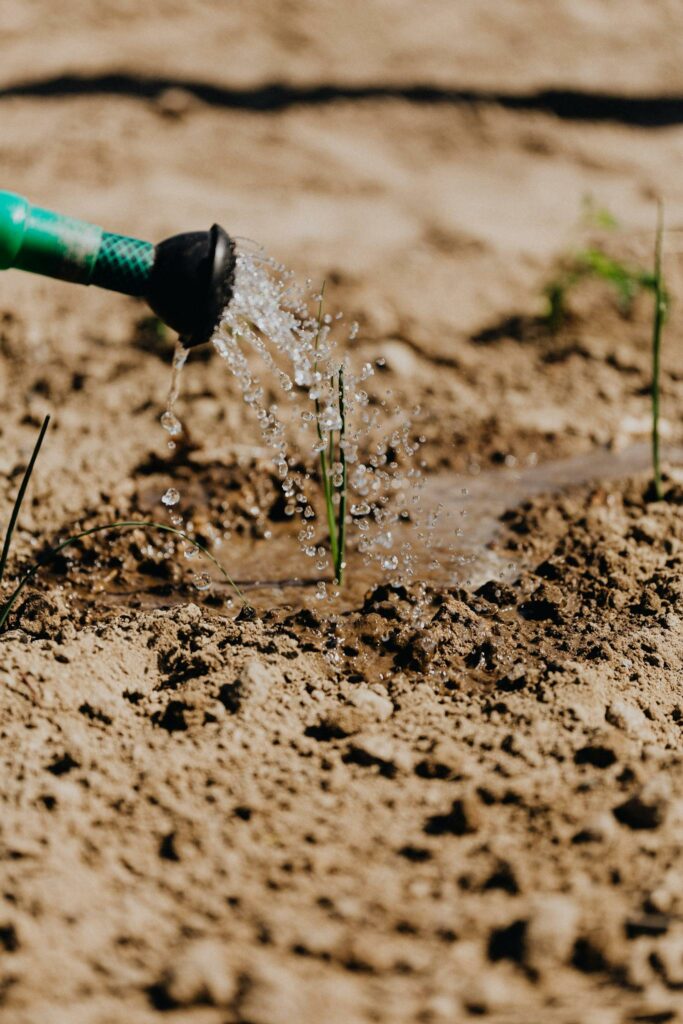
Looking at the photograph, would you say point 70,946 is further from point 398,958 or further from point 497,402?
point 497,402

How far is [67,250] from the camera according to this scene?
1735 millimetres

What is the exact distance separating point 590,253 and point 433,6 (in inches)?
79.6

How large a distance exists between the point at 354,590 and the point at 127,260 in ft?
3.09

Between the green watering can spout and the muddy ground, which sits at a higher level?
the green watering can spout

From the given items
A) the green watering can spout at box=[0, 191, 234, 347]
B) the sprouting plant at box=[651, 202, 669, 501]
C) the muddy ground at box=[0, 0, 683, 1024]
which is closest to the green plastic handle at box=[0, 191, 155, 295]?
the green watering can spout at box=[0, 191, 234, 347]

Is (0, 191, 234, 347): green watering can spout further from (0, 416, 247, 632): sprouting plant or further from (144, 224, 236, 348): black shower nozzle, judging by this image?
(0, 416, 247, 632): sprouting plant

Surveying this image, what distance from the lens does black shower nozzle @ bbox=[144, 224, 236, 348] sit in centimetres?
174

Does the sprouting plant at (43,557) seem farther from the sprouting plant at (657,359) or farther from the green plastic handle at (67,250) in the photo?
the sprouting plant at (657,359)

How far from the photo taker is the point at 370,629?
7.10 feet

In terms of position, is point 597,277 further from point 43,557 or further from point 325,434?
point 43,557

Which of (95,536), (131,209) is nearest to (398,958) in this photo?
(95,536)

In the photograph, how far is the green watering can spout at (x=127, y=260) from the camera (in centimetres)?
173

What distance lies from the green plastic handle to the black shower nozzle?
1.0 inches

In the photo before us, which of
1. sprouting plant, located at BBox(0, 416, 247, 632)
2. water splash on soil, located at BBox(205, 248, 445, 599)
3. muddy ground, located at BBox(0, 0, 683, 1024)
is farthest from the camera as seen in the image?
water splash on soil, located at BBox(205, 248, 445, 599)
